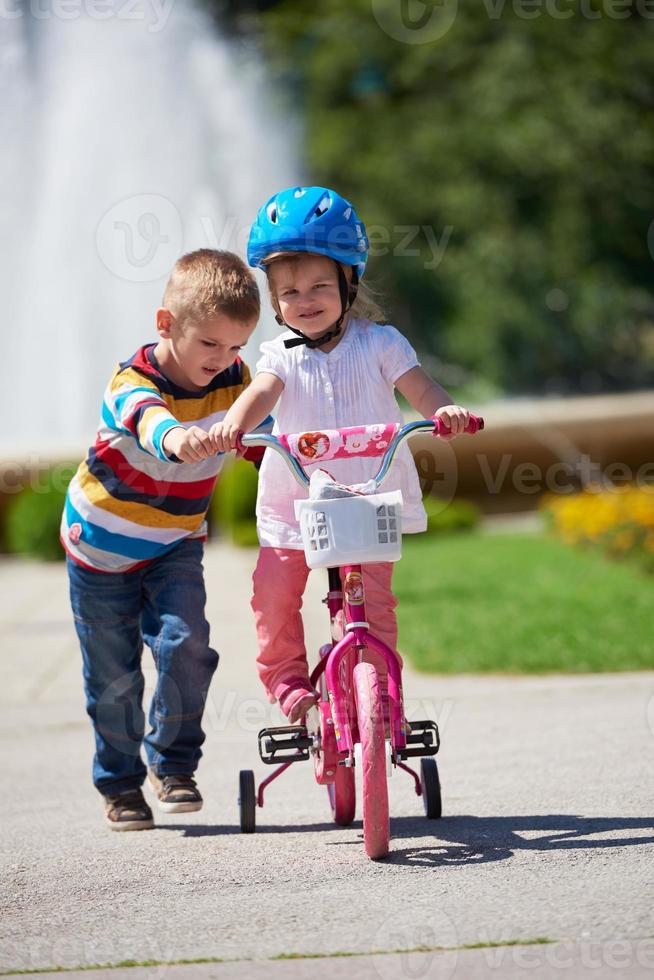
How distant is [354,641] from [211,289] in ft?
3.51

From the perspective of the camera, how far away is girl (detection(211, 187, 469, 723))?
3756 millimetres

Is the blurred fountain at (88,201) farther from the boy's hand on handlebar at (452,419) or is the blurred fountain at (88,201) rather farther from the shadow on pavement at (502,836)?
the boy's hand on handlebar at (452,419)

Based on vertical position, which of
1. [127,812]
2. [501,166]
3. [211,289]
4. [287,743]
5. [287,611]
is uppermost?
[501,166]

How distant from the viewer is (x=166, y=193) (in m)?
19.1

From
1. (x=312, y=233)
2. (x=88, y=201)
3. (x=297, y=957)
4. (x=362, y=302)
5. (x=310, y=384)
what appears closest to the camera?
(x=297, y=957)

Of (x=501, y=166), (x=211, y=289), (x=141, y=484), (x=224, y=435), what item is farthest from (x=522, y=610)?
(x=501, y=166)

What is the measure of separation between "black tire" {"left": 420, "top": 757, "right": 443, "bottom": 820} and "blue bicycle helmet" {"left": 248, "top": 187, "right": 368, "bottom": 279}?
1441 mm

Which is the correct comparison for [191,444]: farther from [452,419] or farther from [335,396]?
[452,419]

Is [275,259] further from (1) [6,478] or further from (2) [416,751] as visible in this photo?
(1) [6,478]

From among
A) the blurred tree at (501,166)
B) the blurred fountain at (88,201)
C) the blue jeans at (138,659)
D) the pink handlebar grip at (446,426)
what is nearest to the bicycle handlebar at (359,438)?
the pink handlebar grip at (446,426)

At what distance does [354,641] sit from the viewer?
3.61 metres

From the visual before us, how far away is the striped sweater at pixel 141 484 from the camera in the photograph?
4.07m

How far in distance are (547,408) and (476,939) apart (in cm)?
1464

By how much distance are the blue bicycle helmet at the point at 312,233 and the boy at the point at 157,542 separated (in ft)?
0.62
